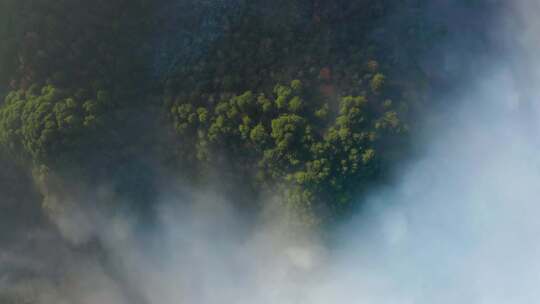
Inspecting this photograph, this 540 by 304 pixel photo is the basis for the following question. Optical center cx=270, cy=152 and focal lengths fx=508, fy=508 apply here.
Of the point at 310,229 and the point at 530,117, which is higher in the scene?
the point at 530,117

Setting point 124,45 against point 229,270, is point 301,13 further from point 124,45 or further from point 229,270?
point 229,270

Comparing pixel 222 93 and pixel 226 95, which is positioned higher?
pixel 222 93

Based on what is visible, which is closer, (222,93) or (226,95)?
(226,95)

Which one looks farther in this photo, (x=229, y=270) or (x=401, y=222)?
(x=229, y=270)

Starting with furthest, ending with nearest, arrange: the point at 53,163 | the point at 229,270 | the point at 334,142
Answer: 1. the point at 229,270
2. the point at 53,163
3. the point at 334,142

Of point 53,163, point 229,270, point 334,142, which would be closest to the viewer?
point 334,142

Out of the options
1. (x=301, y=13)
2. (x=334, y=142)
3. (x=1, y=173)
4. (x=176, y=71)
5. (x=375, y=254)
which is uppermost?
(x=301, y=13)

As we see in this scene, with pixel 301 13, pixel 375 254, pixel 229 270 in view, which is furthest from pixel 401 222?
pixel 301 13

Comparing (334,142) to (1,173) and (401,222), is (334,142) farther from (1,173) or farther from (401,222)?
(1,173)
